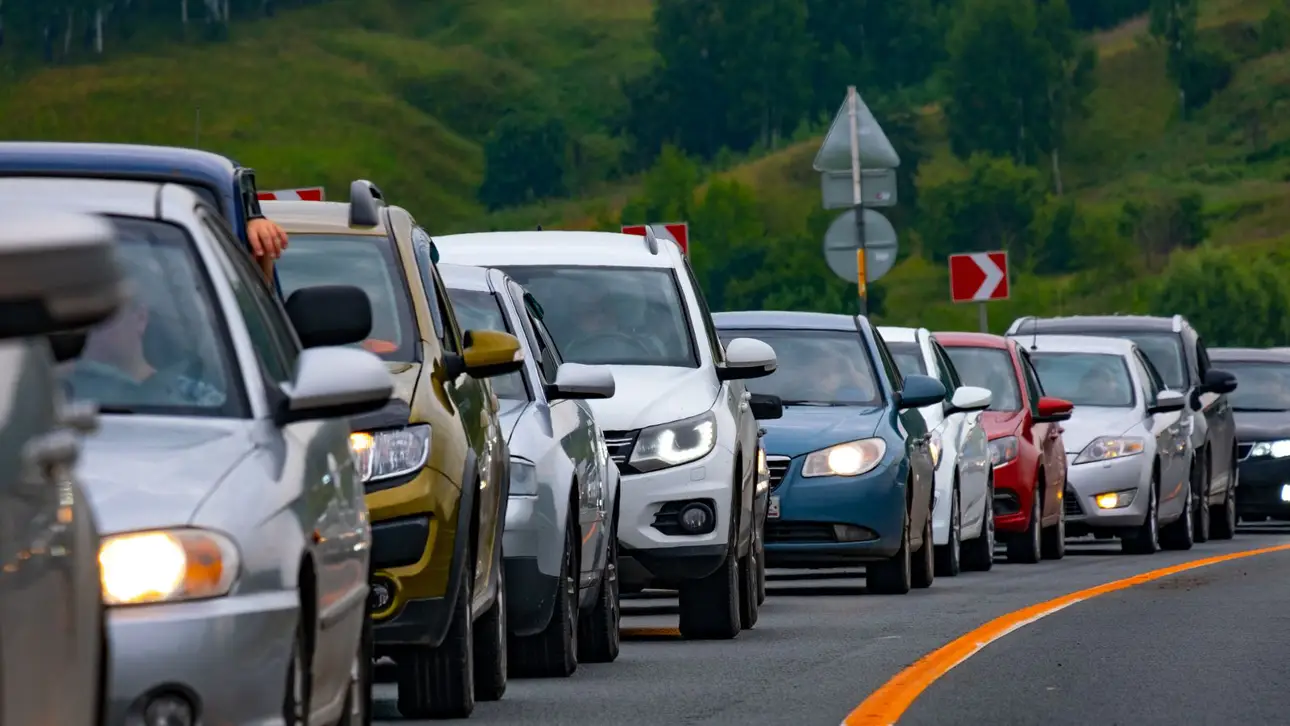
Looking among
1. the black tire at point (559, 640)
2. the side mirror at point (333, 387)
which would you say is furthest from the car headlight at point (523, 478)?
the side mirror at point (333, 387)

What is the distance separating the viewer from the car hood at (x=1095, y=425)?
80.9ft

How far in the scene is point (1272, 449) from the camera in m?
30.6

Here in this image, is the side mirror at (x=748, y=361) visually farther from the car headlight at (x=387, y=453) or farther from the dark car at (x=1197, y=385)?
the dark car at (x=1197, y=385)

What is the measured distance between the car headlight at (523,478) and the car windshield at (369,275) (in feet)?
3.52

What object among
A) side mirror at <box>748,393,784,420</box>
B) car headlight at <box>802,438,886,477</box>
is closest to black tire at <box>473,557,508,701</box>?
side mirror at <box>748,393,784,420</box>

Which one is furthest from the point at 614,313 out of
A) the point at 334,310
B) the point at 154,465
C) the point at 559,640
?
the point at 154,465

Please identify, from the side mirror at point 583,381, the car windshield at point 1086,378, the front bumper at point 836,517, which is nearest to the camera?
the side mirror at point 583,381

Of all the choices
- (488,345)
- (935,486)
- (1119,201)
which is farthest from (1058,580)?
(1119,201)

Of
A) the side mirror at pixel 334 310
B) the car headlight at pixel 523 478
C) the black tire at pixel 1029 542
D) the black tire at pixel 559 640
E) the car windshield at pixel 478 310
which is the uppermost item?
the side mirror at pixel 334 310

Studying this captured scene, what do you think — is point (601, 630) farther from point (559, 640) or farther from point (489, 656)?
point (489, 656)

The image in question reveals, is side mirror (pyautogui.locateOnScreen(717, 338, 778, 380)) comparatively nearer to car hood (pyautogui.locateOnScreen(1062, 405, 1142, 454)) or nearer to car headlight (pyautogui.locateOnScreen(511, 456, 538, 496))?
car headlight (pyautogui.locateOnScreen(511, 456, 538, 496))

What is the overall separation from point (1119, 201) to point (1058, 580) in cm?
18028

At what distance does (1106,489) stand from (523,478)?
13.9m

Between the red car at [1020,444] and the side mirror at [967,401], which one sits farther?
the red car at [1020,444]
